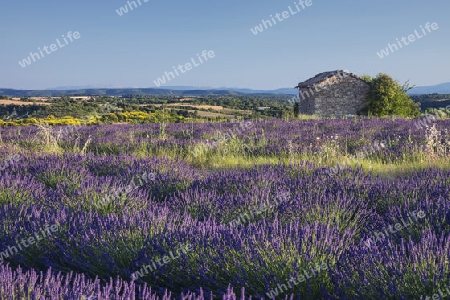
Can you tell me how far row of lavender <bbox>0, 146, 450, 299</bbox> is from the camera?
1.74 meters

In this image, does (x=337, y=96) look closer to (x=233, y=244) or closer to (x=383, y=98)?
(x=383, y=98)

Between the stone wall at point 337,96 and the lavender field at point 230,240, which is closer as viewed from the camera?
the lavender field at point 230,240

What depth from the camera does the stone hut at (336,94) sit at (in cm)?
3147

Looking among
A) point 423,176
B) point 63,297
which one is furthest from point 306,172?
point 63,297

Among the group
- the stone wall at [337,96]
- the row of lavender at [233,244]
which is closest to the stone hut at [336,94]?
the stone wall at [337,96]

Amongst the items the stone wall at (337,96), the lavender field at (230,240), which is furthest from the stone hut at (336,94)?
the lavender field at (230,240)

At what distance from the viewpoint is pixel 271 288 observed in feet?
6.09

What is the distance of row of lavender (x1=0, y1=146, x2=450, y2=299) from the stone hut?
93.0 ft

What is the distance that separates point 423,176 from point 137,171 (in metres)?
3.06

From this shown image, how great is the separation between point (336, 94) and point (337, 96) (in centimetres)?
17

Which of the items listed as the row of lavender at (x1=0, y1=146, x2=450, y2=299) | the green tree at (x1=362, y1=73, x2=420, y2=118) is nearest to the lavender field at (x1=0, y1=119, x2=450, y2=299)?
the row of lavender at (x1=0, y1=146, x2=450, y2=299)

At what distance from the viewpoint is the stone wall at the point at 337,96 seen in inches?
1239

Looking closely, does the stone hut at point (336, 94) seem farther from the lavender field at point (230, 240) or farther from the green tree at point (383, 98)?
the lavender field at point (230, 240)

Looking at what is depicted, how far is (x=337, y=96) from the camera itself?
3164 centimetres
